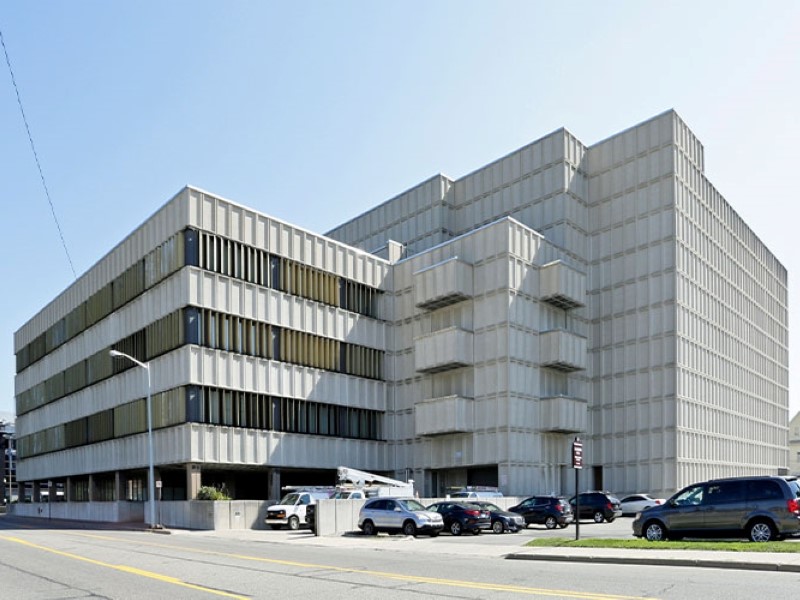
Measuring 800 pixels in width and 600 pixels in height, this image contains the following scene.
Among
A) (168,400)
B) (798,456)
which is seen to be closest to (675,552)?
(168,400)

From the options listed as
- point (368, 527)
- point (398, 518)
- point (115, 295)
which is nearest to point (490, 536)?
point (398, 518)

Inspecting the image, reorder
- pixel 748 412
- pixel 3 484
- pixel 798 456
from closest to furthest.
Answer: pixel 748 412, pixel 798 456, pixel 3 484

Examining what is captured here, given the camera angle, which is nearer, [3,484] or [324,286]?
[324,286]

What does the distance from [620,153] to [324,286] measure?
2487 cm

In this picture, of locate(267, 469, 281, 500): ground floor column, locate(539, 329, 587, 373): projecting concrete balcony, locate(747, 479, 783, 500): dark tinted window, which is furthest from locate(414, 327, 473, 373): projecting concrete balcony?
locate(747, 479, 783, 500): dark tinted window

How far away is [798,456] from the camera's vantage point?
12725 centimetres

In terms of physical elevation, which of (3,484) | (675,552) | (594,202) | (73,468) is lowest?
(3,484)

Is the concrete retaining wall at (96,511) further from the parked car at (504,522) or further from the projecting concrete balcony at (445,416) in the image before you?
the parked car at (504,522)

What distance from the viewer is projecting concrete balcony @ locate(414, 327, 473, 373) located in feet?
173

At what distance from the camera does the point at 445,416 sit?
53.1 meters

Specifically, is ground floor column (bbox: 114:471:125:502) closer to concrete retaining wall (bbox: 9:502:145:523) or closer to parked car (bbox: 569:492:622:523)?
concrete retaining wall (bbox: 9:502:145:523)

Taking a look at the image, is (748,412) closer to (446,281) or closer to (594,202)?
(594,202)

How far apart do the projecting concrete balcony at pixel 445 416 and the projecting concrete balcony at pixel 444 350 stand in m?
2.21

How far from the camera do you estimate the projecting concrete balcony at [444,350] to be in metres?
52.7
